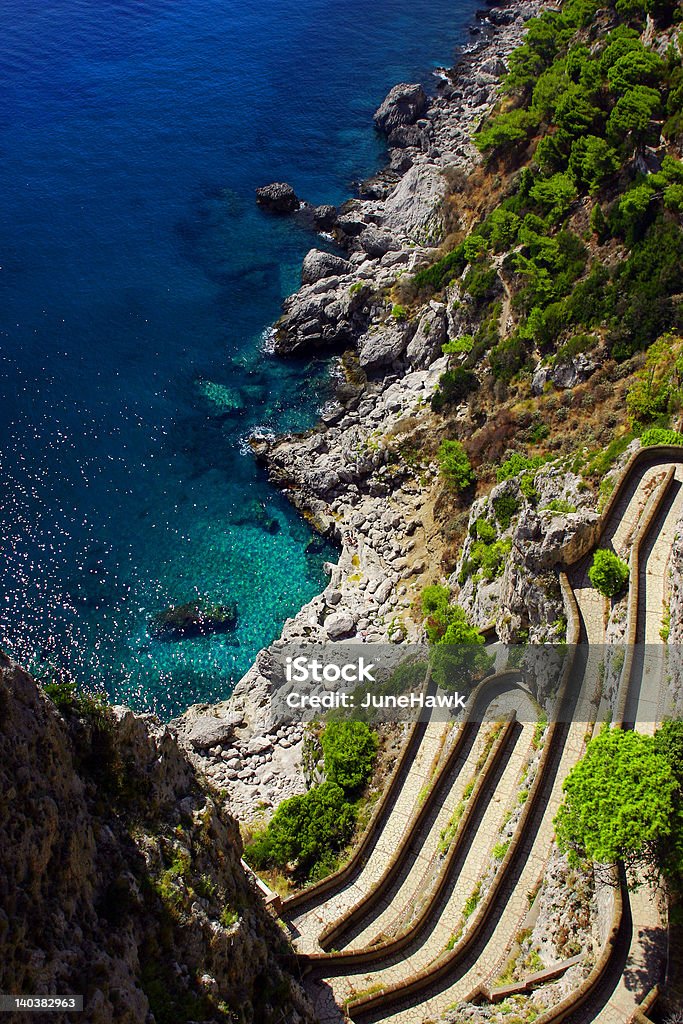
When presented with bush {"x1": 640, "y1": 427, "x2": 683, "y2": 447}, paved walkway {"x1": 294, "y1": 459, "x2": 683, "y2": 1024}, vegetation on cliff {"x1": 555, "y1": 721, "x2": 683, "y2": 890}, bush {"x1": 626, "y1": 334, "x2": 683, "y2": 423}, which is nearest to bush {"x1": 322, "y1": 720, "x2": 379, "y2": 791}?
paved walkway {"x1": 294, "y1": 459, "x2": 683, "y2": 1024}

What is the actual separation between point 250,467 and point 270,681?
2049 cm

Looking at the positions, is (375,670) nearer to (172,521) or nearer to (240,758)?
(240,758)

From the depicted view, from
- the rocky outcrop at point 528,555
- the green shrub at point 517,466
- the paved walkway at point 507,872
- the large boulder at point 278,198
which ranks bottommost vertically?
the paved walkway at point 507,872

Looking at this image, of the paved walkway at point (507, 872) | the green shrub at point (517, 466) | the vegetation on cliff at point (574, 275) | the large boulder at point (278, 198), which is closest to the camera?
the paved walkway at point (507, 872)

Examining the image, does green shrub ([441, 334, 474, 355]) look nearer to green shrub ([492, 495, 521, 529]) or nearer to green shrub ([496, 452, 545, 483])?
green shrub ([496, 452, 545, 483])

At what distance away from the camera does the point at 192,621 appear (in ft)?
180

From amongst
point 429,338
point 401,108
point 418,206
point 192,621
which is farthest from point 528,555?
point 401,108

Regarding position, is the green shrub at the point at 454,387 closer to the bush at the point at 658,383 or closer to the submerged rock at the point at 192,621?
the bush at the point at 658,383

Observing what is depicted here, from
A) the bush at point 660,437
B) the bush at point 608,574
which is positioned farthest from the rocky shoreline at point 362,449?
the bush at point 660,437

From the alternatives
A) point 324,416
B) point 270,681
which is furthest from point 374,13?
point 270,681

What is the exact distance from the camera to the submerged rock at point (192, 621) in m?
54.4

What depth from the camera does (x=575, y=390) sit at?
51.0 metres

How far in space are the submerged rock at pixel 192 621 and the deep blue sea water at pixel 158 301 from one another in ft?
2.48

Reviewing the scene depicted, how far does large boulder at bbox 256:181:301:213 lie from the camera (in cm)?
8962
